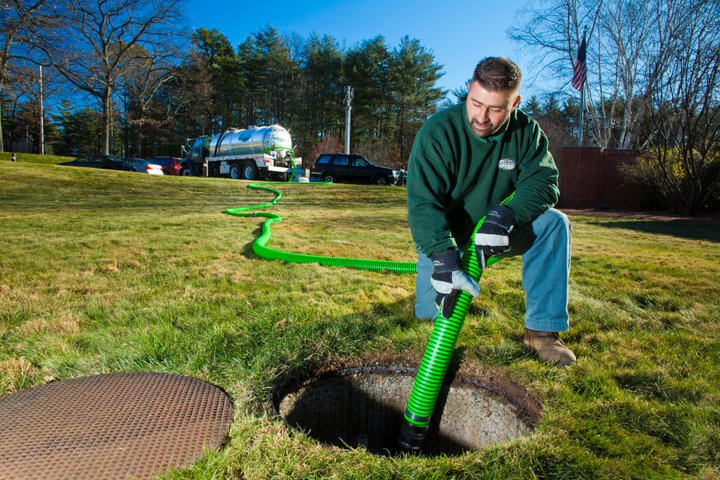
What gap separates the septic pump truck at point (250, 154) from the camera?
1805cm

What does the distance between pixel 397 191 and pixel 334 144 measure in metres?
20.2

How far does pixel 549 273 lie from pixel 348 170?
1704cm

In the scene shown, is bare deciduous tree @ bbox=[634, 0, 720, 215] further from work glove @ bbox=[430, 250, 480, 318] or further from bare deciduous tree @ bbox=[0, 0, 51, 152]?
bare deciduous tree @ bbox=[0, 0, 51, 152]

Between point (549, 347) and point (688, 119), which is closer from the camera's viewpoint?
point (549, 347)

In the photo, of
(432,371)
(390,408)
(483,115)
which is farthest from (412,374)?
(483,115)

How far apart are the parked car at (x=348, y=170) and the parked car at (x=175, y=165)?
7.88 metres

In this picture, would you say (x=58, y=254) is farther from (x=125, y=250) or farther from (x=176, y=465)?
(x=176, y=465)

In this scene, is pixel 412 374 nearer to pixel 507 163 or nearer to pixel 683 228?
pixel 507 163

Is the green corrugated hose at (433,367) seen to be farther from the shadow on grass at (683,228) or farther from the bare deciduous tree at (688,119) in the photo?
the bare deciduous tree at (688,119)

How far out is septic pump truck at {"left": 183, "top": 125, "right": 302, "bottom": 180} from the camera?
59.2ft

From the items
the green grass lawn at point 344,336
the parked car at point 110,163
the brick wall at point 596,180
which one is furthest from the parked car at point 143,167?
the brick wall at point 596,180

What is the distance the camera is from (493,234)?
167 cm

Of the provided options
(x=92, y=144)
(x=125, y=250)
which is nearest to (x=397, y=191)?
(x=125, y=250)

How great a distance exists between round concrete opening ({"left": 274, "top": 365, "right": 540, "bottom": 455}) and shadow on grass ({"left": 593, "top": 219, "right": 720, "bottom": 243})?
612 cm
